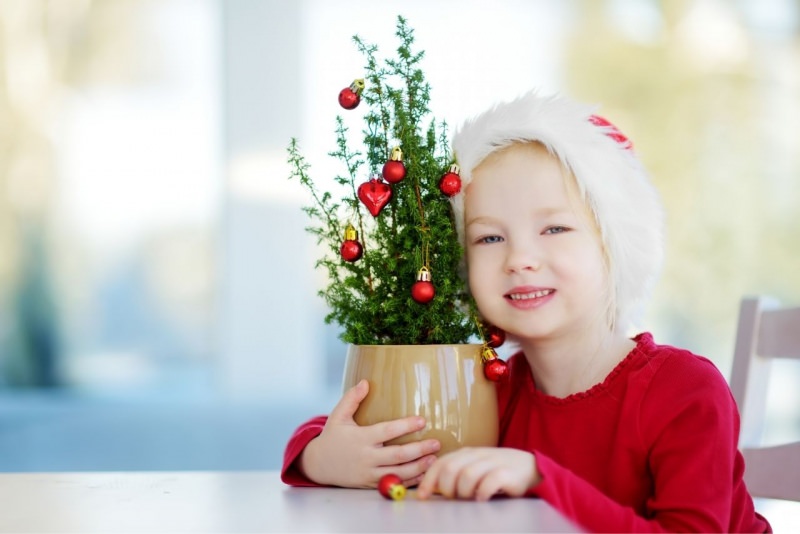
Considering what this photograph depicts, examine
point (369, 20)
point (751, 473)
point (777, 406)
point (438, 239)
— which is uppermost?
point (369, 20)

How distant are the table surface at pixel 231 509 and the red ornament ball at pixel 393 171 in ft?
0.99

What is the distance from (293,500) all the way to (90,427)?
2.14 metres

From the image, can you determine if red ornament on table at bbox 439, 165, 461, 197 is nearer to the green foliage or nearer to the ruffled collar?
the green foliage

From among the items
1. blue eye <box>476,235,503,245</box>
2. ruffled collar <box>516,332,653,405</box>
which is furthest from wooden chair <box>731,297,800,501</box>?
blue eye <box>476,235,503,245</box>

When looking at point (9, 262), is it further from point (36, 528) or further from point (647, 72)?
point (36, 528)

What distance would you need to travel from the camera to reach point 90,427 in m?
2.76

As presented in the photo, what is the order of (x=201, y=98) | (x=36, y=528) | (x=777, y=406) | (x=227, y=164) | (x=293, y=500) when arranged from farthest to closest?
1. (x=777, y=406)
2. (x=201, y=98)
3. (x=227, y=164)
4. (x=293, y=500)
5. (x=36, y=528)

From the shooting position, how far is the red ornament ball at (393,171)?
0.87 meters

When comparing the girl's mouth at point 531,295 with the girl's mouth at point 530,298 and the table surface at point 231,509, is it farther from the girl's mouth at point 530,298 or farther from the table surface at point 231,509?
the table surface at point 231,509

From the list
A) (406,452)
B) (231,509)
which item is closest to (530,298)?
→ (406,452)

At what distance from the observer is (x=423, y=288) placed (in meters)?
0.85

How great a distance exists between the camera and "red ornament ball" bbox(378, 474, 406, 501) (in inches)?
31.1

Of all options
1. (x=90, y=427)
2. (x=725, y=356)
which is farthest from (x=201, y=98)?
(x=725, y=356)

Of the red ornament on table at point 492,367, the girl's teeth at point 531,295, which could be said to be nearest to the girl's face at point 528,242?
the girl's teeth at point 531,295
